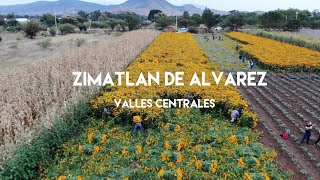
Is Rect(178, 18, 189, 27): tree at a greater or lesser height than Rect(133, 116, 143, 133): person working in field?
greater

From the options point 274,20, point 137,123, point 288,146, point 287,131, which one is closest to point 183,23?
point 274,20

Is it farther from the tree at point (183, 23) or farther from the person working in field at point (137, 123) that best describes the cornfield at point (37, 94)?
the tree at point (183, 23)

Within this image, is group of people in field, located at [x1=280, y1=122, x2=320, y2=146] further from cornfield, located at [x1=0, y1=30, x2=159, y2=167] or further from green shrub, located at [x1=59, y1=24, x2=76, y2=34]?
green shrub, located at [x1=59, y1=24, x2=76, y2=34]

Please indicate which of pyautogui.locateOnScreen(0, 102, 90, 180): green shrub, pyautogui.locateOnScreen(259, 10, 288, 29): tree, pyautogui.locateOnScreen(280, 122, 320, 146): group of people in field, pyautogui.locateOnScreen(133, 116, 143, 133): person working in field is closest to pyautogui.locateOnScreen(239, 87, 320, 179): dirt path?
pyautogui.locateOnScreen(280, 122, 320, 146): group of people in field

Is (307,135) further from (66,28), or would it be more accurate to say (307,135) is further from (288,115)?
(66,28)

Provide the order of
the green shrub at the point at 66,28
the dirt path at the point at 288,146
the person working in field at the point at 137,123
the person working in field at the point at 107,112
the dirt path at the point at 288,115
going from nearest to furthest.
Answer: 1. the dirt path at the point at 288,146
2. the dirt path at the point at 288,115
3. the person working in field at the point at 137,123
4. the person working in field at the point at 107,112
5. the green shrub at the point at 66,28

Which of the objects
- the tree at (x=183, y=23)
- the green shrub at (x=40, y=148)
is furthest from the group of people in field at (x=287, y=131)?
the tree at (x=183, y=23)

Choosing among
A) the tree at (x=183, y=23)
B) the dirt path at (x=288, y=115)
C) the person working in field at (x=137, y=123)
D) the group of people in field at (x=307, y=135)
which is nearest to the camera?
the dirt path at (x=288, y=115)

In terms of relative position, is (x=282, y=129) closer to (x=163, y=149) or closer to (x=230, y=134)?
(x=230, y=134)

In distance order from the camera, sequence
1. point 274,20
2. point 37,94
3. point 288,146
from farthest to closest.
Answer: point 274,20 < point 37,94 < point 288,146

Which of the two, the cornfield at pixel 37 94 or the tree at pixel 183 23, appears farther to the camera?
the tree at pixel 183 23

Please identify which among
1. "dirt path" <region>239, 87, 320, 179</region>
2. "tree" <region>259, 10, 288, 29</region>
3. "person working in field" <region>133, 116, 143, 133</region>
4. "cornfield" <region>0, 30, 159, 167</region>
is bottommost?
"dirt path" <region>239, 87, 320, 179</region>

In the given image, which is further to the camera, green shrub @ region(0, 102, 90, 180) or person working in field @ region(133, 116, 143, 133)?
person working in field @ region(133, 116, 143, 133)

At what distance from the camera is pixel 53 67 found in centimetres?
1656
